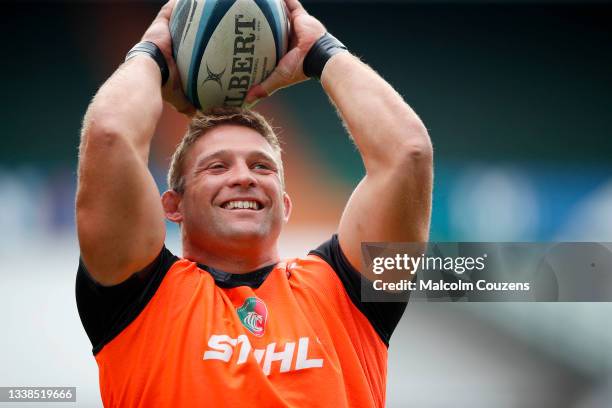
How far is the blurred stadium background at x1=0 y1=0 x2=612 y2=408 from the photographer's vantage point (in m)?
5.55

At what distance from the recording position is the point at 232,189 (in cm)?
280

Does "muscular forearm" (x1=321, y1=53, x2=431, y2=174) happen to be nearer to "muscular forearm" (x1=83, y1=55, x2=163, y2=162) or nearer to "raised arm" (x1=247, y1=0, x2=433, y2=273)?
"raised arm" (x1=247, y1=0, x2=433, y2=273)

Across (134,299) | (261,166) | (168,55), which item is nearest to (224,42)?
(168,55)

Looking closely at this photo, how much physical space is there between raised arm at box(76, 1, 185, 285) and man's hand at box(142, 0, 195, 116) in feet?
1.29

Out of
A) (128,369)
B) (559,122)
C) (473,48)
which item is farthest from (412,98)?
(128,369)

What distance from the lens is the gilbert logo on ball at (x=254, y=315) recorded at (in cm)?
255

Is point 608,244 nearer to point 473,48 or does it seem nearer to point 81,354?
point 473,48

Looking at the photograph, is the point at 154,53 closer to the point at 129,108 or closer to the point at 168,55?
the point at 168,55

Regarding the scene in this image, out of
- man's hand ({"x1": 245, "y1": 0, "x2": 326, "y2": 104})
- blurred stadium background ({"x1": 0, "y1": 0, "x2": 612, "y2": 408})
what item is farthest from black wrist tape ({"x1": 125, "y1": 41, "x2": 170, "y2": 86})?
blurred stadium background ({"x1": 0, "y1": 0, "x2": 612, "y2": 408})

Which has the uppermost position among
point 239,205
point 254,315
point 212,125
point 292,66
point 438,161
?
point 438,161

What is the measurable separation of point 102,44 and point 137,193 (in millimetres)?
4612

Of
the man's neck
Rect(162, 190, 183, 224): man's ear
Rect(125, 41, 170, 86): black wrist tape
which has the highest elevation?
Rect(125, 41, 170, 86): black wrist tape

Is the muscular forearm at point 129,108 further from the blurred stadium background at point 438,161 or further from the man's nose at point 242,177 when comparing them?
the blurred stadium background at point 438,161

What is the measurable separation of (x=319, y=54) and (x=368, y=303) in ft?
3.06
